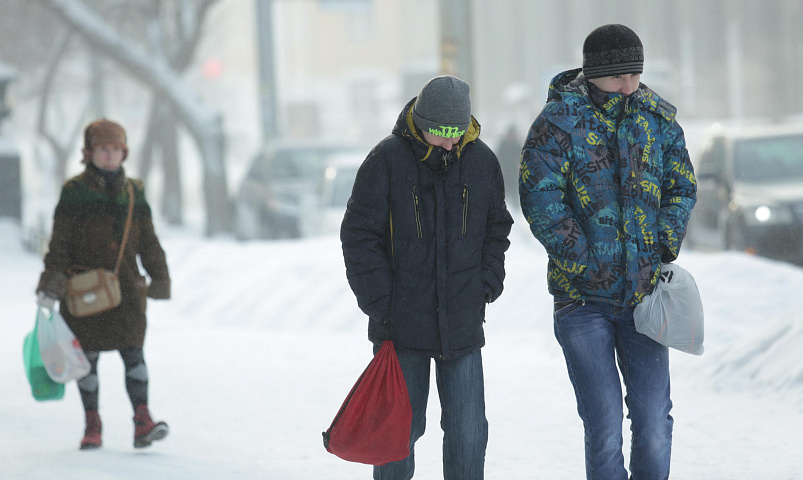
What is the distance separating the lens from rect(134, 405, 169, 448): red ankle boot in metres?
4.87

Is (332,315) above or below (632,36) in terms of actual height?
below

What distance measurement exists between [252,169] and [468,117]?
44.2 ft

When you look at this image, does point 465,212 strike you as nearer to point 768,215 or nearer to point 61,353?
point 61,353

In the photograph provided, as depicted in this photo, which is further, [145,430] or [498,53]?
[498,53]

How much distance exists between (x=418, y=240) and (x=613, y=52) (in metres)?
0.85

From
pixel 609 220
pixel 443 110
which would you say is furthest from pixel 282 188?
pixel 609 220

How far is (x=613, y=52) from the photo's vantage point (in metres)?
3.32

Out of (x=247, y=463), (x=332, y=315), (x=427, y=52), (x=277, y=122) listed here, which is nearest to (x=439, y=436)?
(x=247, y=463)

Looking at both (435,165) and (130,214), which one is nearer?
(435,165)

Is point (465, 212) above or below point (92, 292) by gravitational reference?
above

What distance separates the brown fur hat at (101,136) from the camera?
15.9 feet

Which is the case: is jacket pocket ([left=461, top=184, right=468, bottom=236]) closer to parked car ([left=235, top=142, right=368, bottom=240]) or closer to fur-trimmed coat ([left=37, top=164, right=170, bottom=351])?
fur-trimmed coat ([left=37, top=164, right=170, bottom=351])

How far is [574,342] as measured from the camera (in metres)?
3.39

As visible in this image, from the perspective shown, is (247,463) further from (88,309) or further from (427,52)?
(427,52)
